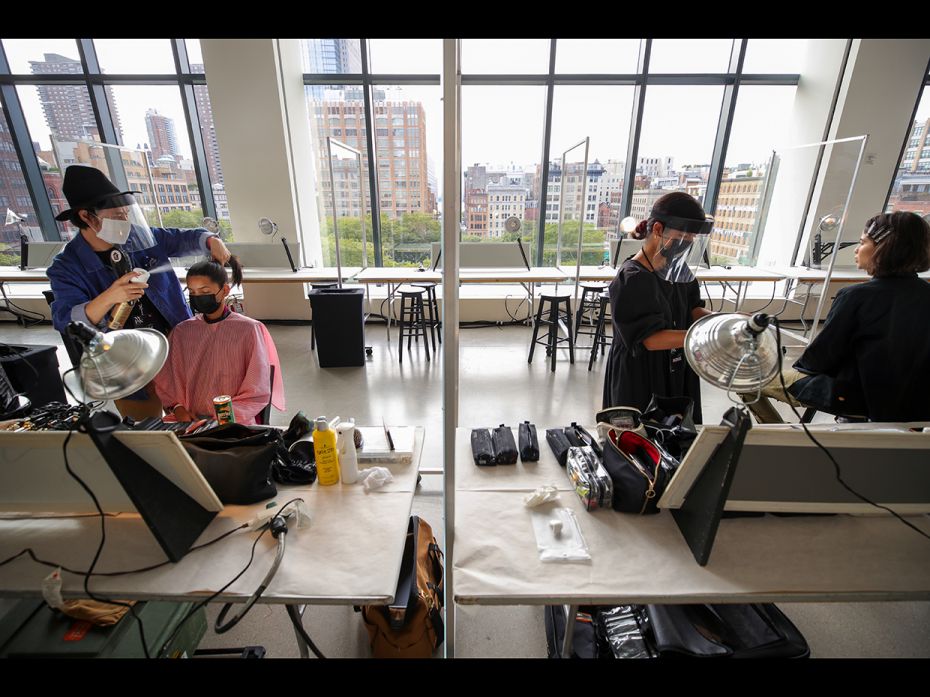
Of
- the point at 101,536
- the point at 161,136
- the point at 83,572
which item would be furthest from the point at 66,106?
the point at 83,572

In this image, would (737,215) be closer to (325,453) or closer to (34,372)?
(325,453)

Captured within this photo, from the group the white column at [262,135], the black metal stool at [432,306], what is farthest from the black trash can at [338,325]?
the white column at [262,135]

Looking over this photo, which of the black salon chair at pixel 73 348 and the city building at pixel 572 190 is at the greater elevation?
the city building at pixel 572 190

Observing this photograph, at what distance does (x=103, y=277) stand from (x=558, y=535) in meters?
2.00

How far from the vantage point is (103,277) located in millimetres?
1671

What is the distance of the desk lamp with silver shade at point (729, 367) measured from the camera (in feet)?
2.63

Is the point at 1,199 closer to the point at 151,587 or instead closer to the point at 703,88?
the point at 151,587

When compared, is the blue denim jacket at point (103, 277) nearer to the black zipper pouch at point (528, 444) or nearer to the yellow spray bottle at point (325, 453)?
the yellow spray bottle at point (325, 453)

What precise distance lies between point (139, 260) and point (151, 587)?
148cm

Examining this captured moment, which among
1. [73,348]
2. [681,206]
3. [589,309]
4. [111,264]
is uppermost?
[681,206]

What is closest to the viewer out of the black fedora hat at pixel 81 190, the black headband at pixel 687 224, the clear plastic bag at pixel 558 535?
the clear plastic bag at pixel 558 535

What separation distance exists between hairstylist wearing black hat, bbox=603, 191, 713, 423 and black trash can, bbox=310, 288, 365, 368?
2654 millimetres

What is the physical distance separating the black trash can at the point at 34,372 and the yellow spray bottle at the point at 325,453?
2088 millimetres

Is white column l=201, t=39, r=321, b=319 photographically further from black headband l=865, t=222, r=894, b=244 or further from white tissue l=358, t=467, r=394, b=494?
black headband l=865, t=222, r=894, b=244
